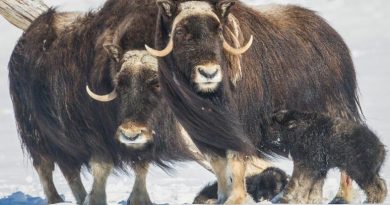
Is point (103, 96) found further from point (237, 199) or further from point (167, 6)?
point (237, 199)

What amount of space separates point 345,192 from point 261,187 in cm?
52

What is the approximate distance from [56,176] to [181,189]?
8.32 feet

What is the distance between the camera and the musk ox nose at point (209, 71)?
218 inches

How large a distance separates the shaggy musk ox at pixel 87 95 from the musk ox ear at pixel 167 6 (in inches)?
12.2

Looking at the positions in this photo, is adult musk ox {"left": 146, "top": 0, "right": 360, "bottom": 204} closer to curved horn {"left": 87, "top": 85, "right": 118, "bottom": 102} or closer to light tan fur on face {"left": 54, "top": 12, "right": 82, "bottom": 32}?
curved horn {"left": 87, "top": 85, "right": 118, "bottom": 102}

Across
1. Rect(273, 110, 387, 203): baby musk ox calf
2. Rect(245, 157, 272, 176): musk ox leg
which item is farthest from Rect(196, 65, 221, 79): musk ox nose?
Rect(245, 157, 272, 176): musk ox leg

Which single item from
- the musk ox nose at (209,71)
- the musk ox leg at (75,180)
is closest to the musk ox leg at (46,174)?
the musk ox leg at (75,180)

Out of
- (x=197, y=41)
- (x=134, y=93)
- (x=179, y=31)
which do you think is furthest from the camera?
(x=134, y=93)

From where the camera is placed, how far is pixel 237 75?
20.1ft

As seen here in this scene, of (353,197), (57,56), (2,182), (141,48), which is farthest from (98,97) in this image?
(2,182)

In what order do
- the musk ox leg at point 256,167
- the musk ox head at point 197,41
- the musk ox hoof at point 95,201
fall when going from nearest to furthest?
1. the musk ox head at point 197,41
2. the musk ox hoof at point 95,201
3. the musk ox leg at point 256,167

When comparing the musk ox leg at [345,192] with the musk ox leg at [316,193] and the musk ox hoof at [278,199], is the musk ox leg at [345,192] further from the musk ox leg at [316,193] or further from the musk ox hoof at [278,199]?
the musk ox hoof at [278,199]

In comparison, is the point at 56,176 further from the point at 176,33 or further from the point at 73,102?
the point at 176,33

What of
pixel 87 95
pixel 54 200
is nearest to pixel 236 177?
pixel 87 95
